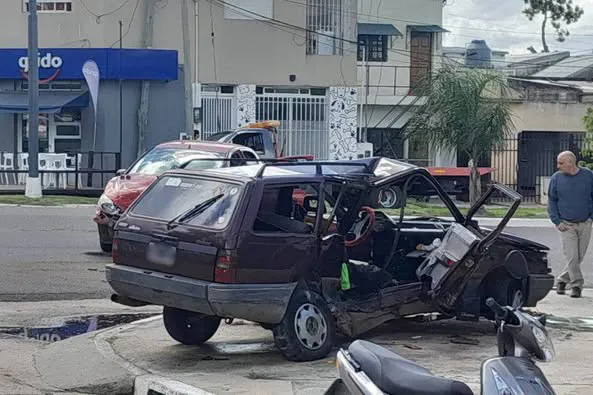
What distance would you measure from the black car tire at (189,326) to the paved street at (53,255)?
299cm

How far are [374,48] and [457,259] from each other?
110ft

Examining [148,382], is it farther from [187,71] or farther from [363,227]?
[187,71]

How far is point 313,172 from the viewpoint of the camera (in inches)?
363

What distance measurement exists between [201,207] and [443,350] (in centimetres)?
269

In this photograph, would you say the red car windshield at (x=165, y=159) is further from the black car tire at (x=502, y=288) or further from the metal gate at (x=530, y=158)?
the metal gate at (x=530, y=158)

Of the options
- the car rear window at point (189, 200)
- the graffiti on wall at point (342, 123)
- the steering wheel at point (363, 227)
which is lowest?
the steering wheel at point (363, 227)

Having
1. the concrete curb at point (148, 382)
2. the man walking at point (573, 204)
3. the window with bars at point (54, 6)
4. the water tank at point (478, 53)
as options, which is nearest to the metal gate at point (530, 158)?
the water tank at point (478, 53)

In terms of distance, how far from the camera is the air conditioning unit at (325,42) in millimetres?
34281

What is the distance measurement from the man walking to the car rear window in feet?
17.8

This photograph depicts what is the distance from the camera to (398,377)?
4695 millimetres

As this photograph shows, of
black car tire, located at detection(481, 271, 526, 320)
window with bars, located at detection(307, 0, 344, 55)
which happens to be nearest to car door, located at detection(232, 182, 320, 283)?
black car tire, located at detection(481, 271, 526, 320)

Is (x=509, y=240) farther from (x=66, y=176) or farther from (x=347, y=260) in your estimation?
(x=66, y=176)

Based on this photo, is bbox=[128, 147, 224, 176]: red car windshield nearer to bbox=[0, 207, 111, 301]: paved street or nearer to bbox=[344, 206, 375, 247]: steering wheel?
bbox=[0, 207, 111, 301]: paved street

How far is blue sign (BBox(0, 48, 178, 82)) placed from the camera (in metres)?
31.1
